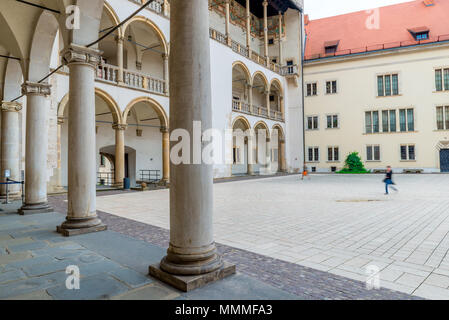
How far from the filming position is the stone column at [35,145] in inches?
305

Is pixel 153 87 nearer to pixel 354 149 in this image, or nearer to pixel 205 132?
pixel 205 132

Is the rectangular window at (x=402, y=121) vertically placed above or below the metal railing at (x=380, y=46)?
below

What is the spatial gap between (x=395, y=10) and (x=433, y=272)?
37.9 meters

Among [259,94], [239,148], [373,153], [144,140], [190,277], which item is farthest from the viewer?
[259,94]

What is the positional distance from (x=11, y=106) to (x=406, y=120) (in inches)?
1231

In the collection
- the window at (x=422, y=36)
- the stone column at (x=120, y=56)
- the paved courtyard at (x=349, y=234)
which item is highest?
the window at (x=422, y=36)

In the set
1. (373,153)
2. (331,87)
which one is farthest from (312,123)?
(373,153)

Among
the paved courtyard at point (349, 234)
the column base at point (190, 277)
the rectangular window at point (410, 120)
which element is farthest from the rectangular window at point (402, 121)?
the column base at point (190, 277)

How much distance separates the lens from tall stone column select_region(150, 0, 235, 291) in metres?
3.29

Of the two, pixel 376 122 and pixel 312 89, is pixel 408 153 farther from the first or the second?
pixel 312 89

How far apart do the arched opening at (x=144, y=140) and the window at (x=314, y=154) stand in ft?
56.5

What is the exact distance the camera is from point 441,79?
27984mm

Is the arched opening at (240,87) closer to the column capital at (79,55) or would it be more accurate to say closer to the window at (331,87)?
the window at (331,87)

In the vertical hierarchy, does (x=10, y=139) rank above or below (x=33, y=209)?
above
